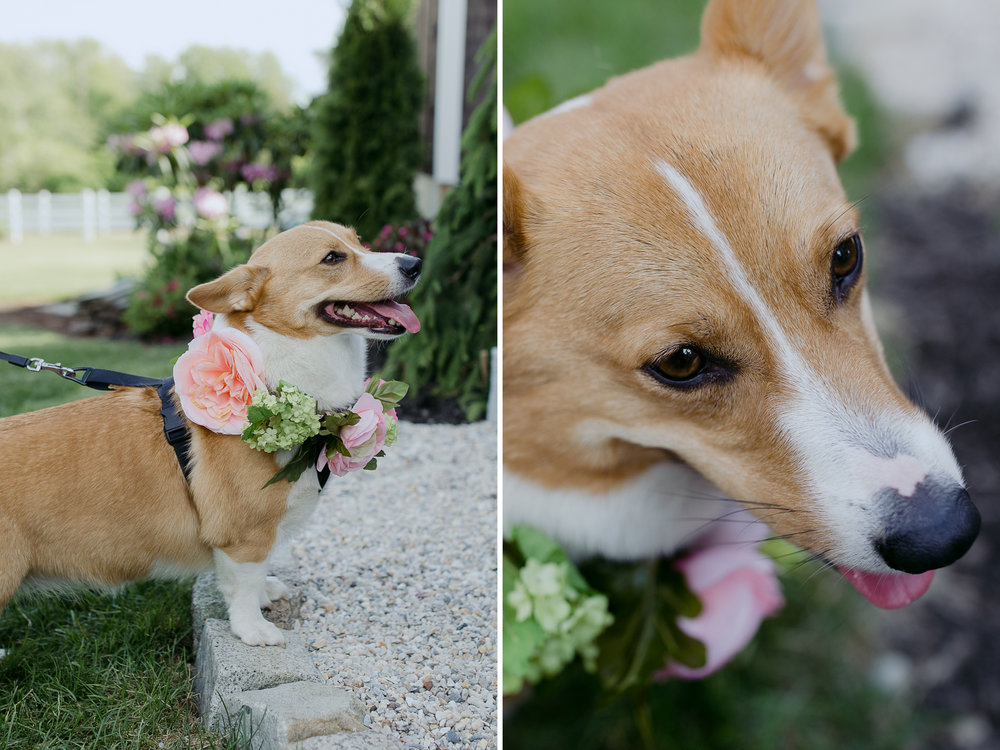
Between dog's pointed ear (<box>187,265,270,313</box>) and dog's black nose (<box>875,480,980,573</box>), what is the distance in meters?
1.25

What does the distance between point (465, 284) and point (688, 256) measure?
2.04m

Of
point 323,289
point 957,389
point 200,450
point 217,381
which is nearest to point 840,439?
point 323,289

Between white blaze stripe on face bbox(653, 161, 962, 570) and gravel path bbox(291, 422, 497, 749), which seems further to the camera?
gravel path bbox(291, 422, 497, 749)

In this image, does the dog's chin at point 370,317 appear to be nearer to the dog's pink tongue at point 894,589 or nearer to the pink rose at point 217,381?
the pink rose at point 217,381

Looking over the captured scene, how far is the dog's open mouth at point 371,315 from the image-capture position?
1712 mm

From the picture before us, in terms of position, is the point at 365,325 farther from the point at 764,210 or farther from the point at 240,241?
the point at 240,241

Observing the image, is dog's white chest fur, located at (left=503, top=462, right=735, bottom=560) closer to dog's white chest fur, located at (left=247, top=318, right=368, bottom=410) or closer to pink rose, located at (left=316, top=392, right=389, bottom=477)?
pink rose, located at (left=316, top=392, right=389, bottom=477)

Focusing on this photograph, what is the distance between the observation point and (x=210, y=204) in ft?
19.1

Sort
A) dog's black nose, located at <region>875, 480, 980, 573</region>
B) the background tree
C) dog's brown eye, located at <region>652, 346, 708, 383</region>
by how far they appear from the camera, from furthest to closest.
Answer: the background tree, dog's brown eye, located at <region>652, 346, 708, 383</region>, dog's black nose, located at <region>875, 480, 980, 573</region>

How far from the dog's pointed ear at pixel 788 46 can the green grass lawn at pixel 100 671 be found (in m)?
1.59

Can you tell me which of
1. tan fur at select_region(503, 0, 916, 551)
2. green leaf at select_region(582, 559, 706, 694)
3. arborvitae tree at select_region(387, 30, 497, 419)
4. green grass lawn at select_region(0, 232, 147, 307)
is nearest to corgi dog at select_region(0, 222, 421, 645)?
tan fur at select_region(503, 0, 916, 551)

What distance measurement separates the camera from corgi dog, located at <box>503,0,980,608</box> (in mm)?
1363

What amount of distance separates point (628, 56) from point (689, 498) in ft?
6.43

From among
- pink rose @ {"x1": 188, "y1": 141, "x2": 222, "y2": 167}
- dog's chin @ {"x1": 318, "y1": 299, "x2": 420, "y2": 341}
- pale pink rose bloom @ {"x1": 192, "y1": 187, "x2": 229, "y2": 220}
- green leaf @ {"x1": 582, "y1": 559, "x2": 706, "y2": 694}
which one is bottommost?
pale pink rose bloom @ {"x1": 192, "y1": 187, "x2": 229, "y2": 220}
